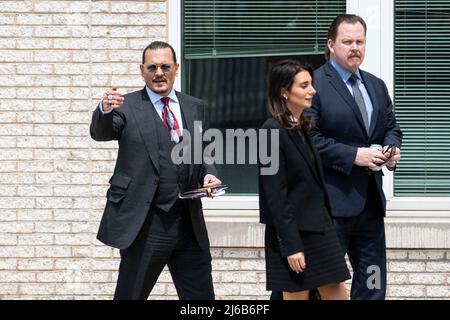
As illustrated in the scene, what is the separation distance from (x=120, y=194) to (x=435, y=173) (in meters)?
2.89

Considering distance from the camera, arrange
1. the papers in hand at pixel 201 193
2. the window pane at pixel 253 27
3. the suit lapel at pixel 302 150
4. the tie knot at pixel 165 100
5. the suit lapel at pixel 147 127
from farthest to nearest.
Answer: the window pane at pixel 253 27
the tie knot at pixel 165 100
the suit lapel at pixel 147 127
the papers in hand at pixel 201 193
the suit lapel at pixel 302 150

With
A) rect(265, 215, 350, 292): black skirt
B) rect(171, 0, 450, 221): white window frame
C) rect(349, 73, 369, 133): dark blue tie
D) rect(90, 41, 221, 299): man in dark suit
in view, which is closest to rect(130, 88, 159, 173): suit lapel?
rect(90, 41, 221, 299): man in dark suit

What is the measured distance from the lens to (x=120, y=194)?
21.4 feet

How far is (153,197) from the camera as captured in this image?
6.50m

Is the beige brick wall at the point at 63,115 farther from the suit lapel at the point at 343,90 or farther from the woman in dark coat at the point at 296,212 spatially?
the woman in dark coat at the point at 296,212

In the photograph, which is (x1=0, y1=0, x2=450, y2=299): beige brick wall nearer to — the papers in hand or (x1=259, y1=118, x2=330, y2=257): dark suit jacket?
the papers in hand

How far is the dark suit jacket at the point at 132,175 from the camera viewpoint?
649 cm

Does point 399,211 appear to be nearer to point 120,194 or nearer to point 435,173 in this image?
point 435,173

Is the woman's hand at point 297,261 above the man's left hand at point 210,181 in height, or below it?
below

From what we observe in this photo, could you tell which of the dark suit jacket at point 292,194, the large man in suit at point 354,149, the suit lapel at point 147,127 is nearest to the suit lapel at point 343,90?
the large man in suit at point 354,149

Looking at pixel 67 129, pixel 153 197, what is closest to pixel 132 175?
pixel 153 197

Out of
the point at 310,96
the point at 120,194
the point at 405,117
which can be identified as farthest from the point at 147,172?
the point at 405,117

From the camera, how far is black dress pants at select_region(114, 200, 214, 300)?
653 cm

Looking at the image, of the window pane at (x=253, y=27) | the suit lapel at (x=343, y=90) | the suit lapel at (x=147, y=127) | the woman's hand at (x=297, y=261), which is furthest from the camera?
the window pane at (x=253, y=27)
